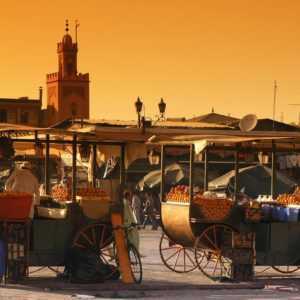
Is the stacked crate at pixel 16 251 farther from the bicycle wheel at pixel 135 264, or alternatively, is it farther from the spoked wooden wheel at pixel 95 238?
the bicycle wheel at pixel 135 264

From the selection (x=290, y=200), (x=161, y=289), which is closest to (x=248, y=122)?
(x=290, y=200)

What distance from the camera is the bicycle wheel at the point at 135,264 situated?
16281 mm

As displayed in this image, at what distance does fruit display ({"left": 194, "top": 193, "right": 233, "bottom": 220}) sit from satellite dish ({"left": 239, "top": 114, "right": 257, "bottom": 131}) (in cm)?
435

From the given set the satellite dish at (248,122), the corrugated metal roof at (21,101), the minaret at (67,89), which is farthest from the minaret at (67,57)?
the satellite dish at (248,122)

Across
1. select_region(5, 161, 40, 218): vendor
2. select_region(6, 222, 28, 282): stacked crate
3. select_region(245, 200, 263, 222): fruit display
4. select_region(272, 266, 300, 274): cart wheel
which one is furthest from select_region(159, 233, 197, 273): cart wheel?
select_region(6, 222, 28, 282): stacked crate

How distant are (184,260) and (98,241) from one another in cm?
253

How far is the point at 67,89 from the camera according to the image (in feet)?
368

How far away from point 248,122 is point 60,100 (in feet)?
294

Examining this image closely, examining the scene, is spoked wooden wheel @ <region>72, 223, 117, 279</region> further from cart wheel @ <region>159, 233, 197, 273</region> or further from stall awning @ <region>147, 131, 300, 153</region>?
cart wheel @ <region>159, 233, 197, 273</region>

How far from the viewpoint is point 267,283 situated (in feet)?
55.0

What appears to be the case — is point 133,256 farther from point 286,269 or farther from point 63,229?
point 286,269

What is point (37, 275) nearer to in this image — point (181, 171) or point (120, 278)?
point (120, 278)

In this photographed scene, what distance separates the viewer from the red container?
1617 cm

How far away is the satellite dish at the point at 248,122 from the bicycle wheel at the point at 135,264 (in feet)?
15.1
